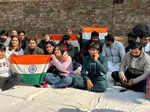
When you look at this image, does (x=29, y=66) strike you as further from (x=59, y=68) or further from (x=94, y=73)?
(x=94, y=73)

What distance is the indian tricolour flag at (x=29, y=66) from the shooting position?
4750 millimetres

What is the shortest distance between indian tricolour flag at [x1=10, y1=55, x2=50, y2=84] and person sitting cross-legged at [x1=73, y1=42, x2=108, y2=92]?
0.76m

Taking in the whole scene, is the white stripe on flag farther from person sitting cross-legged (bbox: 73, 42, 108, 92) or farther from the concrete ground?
person sitting cross-legged (bbox: 73, 42, 108, 92)

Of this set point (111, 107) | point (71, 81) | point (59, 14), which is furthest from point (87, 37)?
point (59, 14)

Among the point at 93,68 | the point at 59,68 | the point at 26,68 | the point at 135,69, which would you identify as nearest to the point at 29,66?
the point at 26,68

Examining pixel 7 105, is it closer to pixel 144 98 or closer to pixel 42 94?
pixel 42 94

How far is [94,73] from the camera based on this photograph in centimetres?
440

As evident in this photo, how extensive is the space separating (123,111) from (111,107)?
217mm

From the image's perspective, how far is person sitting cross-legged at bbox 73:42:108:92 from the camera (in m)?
4.28

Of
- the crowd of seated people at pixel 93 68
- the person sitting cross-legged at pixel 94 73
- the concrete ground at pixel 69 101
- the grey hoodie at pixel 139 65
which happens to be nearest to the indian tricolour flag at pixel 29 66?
the crowd of seated people at pixel 93 68

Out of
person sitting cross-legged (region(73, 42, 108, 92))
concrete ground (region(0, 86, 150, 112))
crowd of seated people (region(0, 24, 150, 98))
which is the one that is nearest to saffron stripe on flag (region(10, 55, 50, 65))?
crowd of seated people (region(0, 24, 150, 98))

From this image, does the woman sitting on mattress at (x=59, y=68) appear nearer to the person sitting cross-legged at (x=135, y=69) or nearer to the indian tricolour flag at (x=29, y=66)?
the indian tricolour flag at (x=29, y=66)

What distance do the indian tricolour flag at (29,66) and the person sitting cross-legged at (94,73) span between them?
0.76m

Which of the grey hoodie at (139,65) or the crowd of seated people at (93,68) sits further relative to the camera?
the crowd of seated people at (93,68)
